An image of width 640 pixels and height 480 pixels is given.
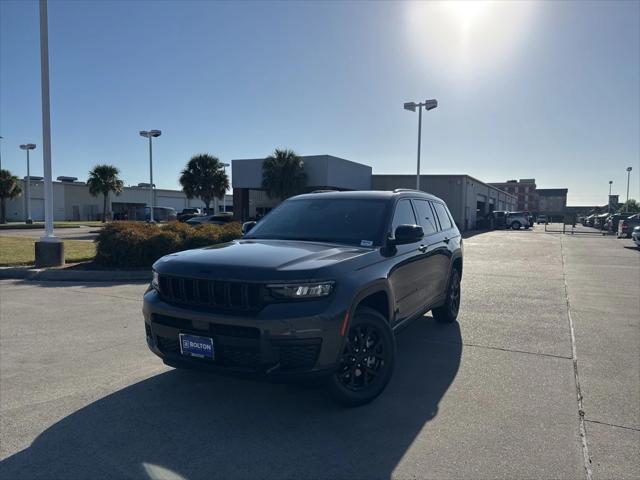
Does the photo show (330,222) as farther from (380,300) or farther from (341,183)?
(341,183)

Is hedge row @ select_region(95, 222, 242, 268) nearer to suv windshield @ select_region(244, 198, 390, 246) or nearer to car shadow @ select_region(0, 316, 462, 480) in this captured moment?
suv windshield @ select_region(244, 198, 390, 246)

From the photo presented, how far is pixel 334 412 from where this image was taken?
12.3ft

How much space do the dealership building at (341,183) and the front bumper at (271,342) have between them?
30.7 meters

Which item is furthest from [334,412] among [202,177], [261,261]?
[202,177]

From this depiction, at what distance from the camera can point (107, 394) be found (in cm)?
404

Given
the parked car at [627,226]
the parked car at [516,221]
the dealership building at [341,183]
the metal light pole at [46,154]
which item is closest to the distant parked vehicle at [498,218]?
the parked car at [516,221]

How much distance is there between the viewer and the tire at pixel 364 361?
364cm

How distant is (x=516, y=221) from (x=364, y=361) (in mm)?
45995

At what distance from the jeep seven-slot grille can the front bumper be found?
0.09 meters

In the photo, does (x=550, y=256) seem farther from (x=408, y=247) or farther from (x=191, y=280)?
(x=191, y=280)

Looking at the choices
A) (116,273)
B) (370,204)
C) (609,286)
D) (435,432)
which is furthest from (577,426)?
(116,273)

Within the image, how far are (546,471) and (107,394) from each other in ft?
11.3

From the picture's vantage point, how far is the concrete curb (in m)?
10.3

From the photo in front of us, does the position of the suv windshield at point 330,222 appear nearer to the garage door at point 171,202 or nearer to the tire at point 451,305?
the tire at point 451,305
